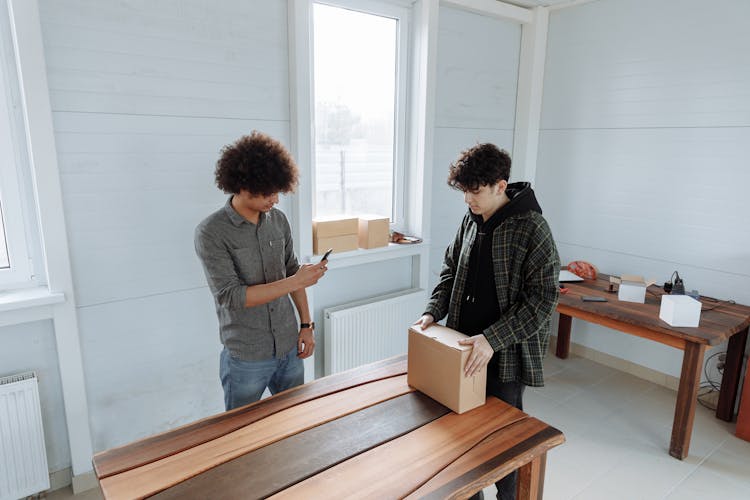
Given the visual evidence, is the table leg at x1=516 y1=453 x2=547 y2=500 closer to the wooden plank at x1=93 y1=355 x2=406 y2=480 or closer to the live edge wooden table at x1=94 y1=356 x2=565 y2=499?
the live edge wooden table at x1=94 y1=356 x2=565 y2=499

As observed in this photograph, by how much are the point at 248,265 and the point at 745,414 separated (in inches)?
116

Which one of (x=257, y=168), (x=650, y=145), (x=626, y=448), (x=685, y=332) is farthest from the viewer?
(x=650, y=145)

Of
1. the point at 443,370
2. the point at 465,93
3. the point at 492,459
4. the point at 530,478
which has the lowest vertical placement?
the point at 530,478

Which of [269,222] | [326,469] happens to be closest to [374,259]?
[269,222]

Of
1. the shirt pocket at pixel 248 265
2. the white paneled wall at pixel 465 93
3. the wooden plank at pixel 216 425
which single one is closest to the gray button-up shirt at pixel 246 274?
the shirt pocket at pixel 248 265

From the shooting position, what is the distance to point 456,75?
3.53 m

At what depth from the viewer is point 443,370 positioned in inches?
65.9

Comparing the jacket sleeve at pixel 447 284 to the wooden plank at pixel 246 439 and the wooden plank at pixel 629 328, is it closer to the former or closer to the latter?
the wooden plank at pixel 246 439

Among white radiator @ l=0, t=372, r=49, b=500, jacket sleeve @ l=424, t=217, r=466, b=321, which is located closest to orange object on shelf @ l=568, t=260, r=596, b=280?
jacket sleeve @ l=424, t=217, r=466, b=321

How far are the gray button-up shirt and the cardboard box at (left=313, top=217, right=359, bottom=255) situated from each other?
89cm

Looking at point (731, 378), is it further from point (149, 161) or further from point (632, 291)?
point (149, 161)

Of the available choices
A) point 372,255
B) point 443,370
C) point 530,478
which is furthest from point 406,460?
point 372,255

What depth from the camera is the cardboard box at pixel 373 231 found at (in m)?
3.12

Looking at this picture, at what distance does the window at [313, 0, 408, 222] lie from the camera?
298 centimetres
